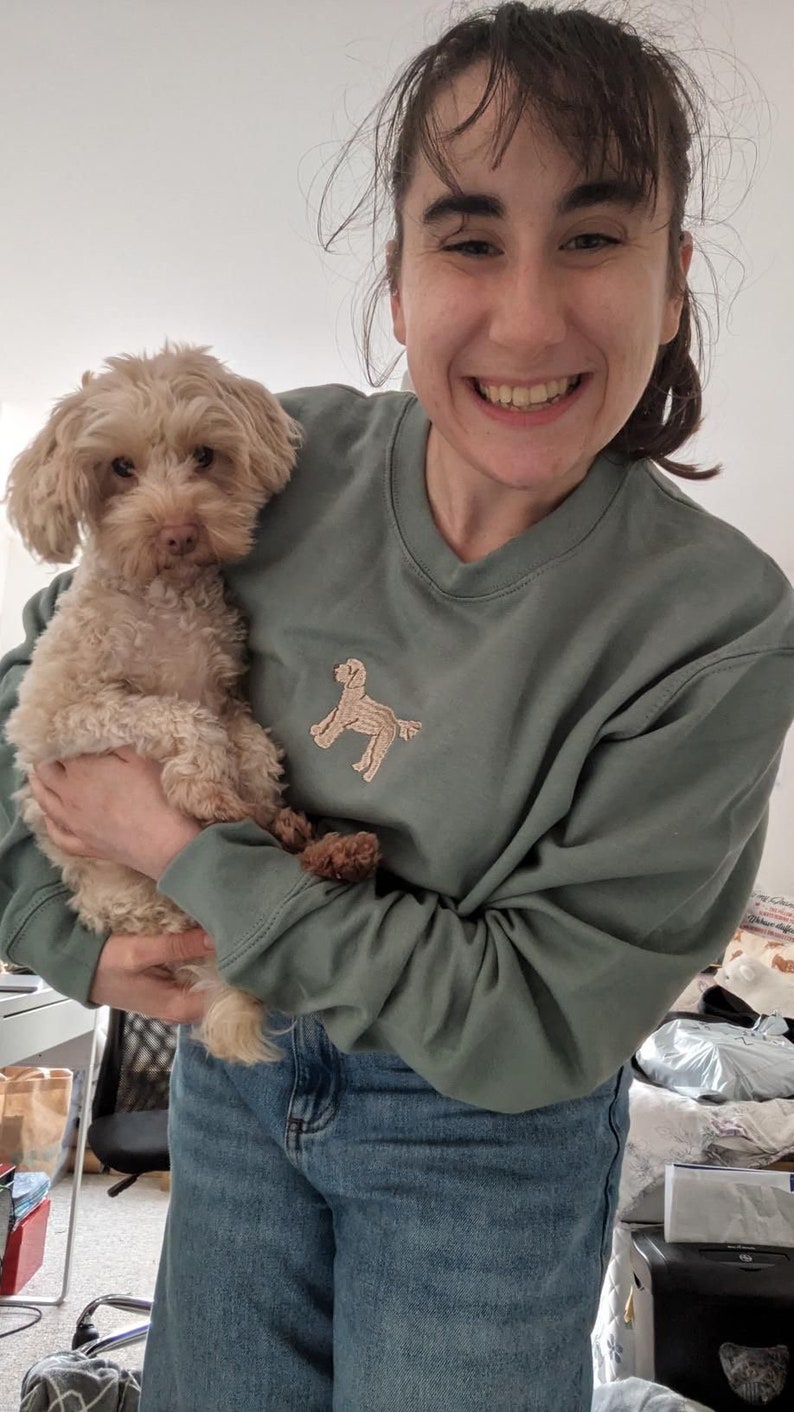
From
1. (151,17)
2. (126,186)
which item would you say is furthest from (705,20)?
(126,186)

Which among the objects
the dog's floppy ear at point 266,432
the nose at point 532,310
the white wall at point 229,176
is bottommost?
the dog's floppy ear at point 266,432

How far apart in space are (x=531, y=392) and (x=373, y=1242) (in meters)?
0.82

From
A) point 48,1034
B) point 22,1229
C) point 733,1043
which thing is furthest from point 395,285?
point 22,1229

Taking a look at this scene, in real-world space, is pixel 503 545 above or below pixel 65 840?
above

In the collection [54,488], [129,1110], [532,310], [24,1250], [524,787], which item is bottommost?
[24,1250]

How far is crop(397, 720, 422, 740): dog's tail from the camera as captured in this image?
3.19 ft

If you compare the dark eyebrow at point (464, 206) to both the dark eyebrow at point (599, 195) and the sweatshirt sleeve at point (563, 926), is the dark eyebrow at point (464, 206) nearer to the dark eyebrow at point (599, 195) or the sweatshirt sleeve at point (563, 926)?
the dark eyebrow at point (599, 195)

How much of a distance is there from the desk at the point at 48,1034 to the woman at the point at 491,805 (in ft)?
3.53

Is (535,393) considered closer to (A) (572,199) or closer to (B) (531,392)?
(B) (531,392)

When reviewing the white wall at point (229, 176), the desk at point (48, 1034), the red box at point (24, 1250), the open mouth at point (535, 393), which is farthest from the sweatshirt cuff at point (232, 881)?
the red box at point (24, 1250)

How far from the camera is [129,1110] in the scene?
10.1ft

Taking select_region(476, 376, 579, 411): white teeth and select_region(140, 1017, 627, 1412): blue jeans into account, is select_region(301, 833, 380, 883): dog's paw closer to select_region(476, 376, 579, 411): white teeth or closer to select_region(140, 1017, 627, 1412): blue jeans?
select_region(140, 1017, 627, 1412): blue jeans

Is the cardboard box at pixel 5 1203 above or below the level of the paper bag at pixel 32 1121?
above

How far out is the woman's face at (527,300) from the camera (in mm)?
873
